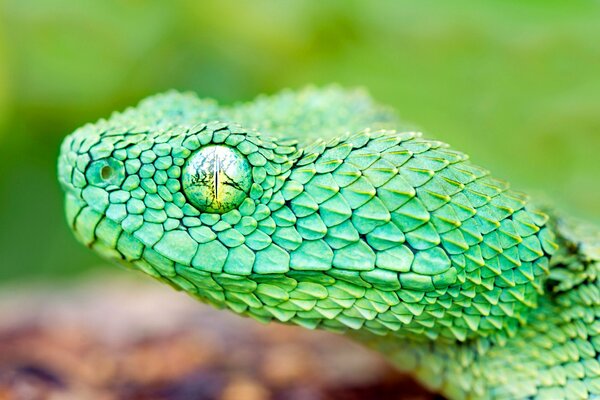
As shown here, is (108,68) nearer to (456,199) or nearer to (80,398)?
(80,398)

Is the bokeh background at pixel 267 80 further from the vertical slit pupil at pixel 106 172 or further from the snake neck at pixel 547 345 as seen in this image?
Result: the vertical slit pupil at pixel 106 172

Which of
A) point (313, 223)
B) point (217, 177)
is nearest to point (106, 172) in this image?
point (217, 177)

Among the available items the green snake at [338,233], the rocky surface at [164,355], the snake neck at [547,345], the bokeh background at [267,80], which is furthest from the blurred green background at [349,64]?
the green snake at [338,233]

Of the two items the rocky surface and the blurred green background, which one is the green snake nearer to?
the rocky surface

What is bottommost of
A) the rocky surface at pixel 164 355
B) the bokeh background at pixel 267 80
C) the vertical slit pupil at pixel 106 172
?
the rocky surface at pixel 164 355

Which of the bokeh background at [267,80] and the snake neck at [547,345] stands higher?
the bokeh background at [267,80]

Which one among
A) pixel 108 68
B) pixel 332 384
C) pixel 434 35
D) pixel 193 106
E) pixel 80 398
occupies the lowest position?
pixel 80 398

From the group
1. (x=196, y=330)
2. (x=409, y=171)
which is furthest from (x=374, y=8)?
(x=409, y=171)

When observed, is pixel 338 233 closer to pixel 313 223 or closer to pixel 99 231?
pixel 313 223
